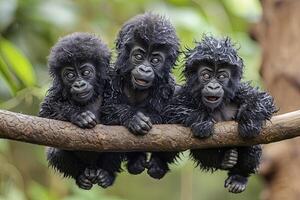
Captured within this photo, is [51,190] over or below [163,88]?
over

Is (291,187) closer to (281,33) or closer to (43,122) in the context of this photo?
(281,33)

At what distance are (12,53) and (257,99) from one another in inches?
51.4

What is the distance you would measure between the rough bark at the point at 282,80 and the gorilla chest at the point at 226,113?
59.0 inches

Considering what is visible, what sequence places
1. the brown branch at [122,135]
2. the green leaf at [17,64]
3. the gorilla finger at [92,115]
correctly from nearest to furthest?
the brown branch at [122,135] < the gorilla finger at [92,115] < the green leaf at [17,64]

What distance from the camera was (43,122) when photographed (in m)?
2.29

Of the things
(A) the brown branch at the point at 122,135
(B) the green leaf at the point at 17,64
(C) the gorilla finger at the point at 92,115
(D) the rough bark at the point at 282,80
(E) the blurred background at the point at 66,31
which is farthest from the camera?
(E) the blurred background at the point at 66,31

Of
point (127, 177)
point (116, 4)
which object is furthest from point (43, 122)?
point (127, 177)

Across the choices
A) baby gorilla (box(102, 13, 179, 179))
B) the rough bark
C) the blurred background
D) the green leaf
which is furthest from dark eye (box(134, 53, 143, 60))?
the rough bark

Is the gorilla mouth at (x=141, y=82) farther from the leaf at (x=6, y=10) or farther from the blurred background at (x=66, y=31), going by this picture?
the leaf at (x=6, y=10)

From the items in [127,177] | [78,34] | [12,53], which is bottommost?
[78,34]

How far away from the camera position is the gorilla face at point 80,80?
95.7 inches

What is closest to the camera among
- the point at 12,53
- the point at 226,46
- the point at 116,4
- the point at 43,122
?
the point at 43,122

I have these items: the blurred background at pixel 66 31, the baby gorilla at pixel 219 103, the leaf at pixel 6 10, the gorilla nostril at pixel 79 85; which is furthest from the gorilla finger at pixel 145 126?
the leaf at pixel 6 10

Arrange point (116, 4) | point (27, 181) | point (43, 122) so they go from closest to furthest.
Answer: point (43, 122), point (116, 4), point (27, 181)
